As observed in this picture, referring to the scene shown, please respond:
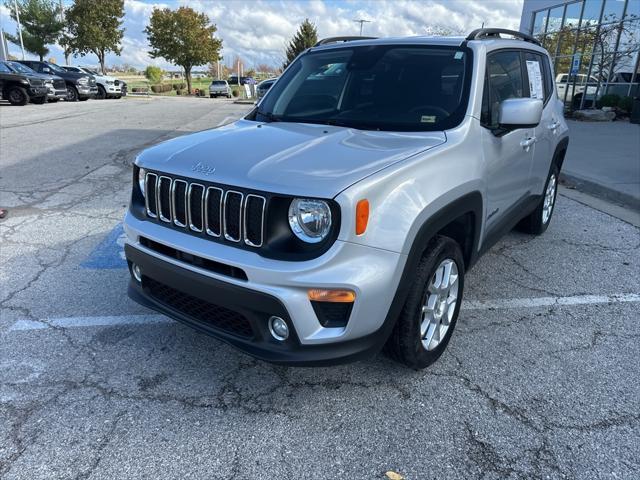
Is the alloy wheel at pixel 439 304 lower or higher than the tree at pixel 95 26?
lower

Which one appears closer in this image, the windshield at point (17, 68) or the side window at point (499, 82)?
the side window at point (499, 82)

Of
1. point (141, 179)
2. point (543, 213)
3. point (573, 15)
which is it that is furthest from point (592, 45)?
point (141, 179)

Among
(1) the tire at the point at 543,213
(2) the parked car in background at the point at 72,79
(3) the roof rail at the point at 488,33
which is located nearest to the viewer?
(3) the roof rail at the point at 488,33

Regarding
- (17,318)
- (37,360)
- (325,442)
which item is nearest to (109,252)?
(17,318)

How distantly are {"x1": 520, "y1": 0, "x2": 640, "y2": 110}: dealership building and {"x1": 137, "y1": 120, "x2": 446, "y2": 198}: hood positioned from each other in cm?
1569

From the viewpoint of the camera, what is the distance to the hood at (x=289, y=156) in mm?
2234

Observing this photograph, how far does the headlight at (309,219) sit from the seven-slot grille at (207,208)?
146mm

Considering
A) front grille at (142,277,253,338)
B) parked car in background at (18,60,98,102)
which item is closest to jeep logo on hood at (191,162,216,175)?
front grille at (142,277,253,338)

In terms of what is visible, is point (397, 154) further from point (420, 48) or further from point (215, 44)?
→ point (215, 44)

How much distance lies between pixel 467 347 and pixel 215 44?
54.7 m

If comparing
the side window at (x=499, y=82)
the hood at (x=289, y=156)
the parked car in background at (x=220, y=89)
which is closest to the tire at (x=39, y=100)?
the hood at (x=289, y=156)

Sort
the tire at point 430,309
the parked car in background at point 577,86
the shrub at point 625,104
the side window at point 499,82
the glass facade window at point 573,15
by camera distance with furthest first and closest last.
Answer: the glass facade window at point 573,15 → the parked car in background at point 577,86 → the shrub at point 625,104 → the side window at point 499,82 → the tire at point 430,309

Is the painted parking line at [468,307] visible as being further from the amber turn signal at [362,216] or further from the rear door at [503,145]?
the amber turn signal at [362,216]

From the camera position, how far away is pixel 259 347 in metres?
2.34
